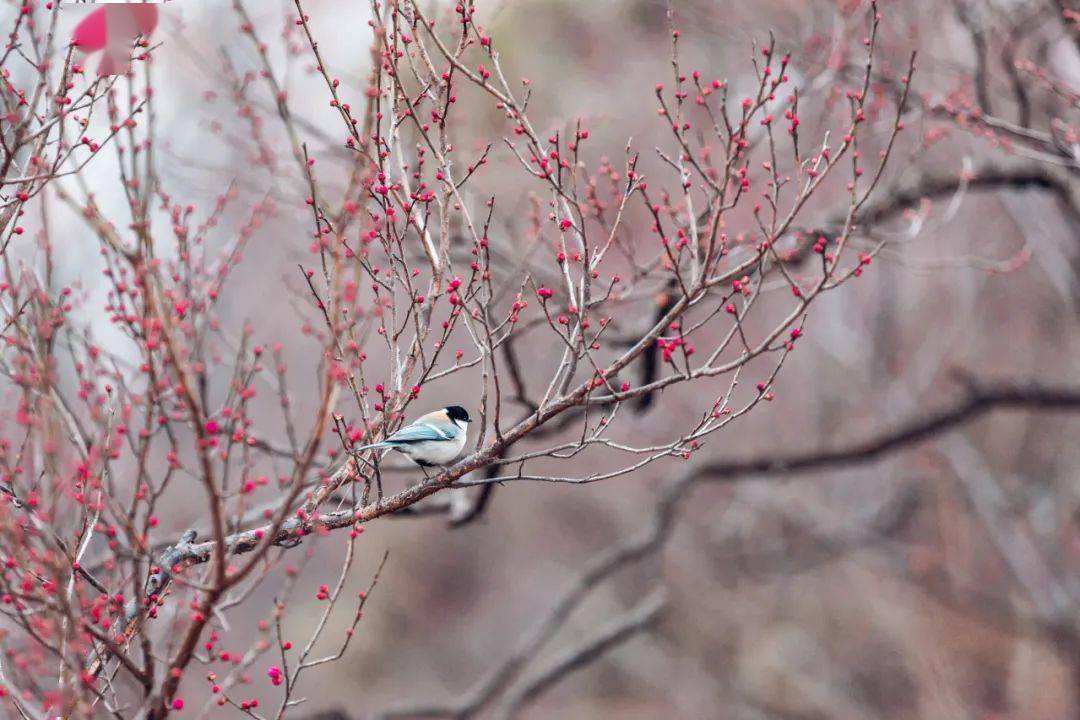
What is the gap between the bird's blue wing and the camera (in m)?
3.09

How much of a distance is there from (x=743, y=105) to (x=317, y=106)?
860 centimetres

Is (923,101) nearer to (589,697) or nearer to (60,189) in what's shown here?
(60,189)

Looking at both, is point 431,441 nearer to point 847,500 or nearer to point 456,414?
point 456,414

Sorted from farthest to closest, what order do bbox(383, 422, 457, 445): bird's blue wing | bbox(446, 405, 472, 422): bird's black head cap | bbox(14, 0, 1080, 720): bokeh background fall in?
bbox(14, 0, 1080, 720): bokeh background
bbox(446, 405, 472, 422): bird's black head cap
bbox(383, 422, 457, 445): bird's blue wing

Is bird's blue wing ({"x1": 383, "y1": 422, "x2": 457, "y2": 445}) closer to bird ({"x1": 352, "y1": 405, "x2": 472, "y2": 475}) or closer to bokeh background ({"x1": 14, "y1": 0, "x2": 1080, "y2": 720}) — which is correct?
bird ({"x1": 352, "y1": 405, "x2": 472, "y2": 475})

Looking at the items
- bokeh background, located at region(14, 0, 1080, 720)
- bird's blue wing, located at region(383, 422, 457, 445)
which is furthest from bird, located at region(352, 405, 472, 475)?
bokeh background, located at region(14, 0, 1080, 720)

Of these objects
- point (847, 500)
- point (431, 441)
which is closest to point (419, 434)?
point (431, 441)

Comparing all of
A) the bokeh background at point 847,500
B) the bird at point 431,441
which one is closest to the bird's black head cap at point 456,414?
the bird at point 431,441

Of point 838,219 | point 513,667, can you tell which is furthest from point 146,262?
point 513,667

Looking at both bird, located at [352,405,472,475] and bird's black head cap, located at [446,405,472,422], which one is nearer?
bird, located at [352,405,472,475]

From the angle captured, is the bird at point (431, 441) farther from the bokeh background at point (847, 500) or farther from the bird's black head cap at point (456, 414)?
the bokeh background at point (847, 500)

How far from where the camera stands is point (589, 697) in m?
13.7

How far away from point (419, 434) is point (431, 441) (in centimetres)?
5

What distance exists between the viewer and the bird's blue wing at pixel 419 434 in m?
3.09
